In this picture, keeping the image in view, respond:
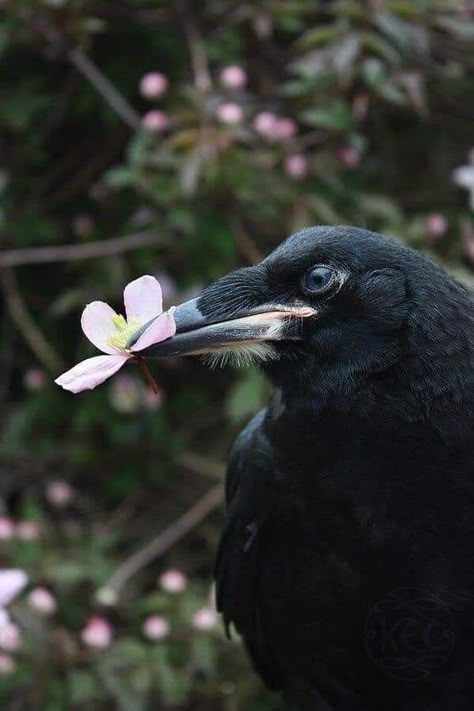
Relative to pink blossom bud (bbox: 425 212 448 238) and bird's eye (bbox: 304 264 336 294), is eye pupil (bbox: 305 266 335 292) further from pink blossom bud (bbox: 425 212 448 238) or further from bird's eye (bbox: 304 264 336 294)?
pink blossom bud (bbox: 425 212 448 238)

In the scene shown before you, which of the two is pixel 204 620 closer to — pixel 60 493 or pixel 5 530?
pixel 5 530

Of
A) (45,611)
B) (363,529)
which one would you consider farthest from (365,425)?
(45,611)

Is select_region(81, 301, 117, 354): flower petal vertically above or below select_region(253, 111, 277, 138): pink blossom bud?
above

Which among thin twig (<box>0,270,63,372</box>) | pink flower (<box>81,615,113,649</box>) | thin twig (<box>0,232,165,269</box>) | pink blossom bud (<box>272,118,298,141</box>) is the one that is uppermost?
pink blossom bud (<box>272,118,298,141</box>)

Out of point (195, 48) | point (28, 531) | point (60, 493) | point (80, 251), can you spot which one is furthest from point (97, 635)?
point (195, 48)

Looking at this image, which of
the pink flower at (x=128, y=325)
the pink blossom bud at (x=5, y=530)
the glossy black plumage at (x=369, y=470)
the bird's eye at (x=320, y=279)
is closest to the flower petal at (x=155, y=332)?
the pink flower at (x=128, y=325)

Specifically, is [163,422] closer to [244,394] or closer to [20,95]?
[244,394]

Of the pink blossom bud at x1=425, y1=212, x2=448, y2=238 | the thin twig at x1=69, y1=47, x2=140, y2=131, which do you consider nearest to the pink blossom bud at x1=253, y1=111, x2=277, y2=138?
the thin twig at x1=69, y1=47, x2=140, y2=131

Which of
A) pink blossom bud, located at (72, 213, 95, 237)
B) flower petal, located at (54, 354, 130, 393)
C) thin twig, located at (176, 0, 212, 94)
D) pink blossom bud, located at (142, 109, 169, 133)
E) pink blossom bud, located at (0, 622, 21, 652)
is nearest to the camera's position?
flower petal, located at (54, 354, 130, 393)
